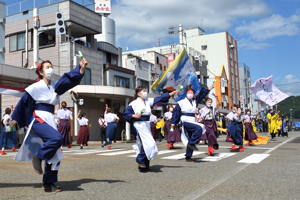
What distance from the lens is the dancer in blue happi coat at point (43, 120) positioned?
175 inches

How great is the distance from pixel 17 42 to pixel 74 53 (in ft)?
19.4

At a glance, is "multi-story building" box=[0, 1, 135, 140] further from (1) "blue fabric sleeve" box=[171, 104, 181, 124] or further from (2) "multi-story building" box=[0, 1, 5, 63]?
(1) "blue fabric sleeve" box=[171, 104, 181, 124]

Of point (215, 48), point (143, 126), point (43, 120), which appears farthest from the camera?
point (215, 48)

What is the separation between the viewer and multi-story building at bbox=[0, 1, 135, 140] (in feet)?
81.7

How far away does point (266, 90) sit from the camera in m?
18.5

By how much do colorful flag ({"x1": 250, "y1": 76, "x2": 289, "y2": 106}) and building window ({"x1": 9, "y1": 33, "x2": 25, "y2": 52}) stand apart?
19.4 m

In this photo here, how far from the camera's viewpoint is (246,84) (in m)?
81.2

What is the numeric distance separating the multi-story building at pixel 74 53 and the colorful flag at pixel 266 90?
10387 millimetres

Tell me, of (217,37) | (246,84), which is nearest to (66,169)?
(217,37)

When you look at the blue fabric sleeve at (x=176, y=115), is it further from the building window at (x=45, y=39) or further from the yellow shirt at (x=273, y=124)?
the building window at (x=45, y=39)

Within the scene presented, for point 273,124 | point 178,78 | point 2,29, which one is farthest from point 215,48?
point 178,78

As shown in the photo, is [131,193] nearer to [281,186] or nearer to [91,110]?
[281,186]

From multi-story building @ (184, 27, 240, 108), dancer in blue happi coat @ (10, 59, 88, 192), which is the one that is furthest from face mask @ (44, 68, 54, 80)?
multi-story building @ (184, 27, 240, 108)

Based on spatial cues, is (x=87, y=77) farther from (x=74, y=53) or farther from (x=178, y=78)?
(x=178, y=78)
